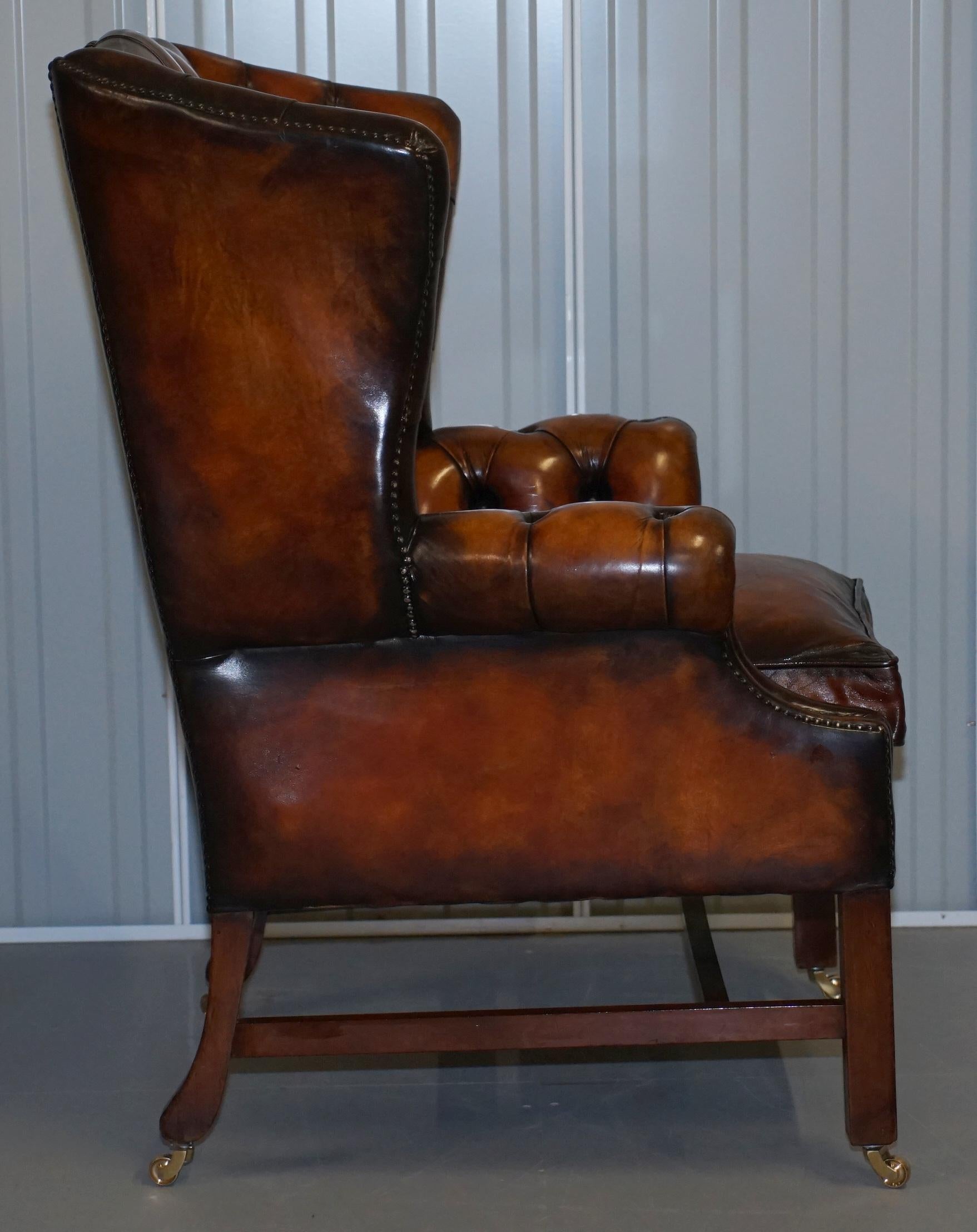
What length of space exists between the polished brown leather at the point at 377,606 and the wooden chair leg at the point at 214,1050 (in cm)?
5

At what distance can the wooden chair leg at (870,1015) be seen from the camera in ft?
4.85

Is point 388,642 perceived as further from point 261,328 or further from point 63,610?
point 63,610

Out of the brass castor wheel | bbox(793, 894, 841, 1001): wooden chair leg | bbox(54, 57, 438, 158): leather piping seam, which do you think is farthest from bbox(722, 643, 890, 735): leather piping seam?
the brass castor wheel

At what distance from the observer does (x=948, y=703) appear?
2.52m

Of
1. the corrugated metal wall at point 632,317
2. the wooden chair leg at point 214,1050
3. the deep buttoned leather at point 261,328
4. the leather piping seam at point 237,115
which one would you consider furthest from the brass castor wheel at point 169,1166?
the leather piping seam at point 237,115

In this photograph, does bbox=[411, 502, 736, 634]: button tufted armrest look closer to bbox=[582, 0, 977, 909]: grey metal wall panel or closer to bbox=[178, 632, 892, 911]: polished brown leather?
bbox=[178, 632, 892, 911]: polished brown leather

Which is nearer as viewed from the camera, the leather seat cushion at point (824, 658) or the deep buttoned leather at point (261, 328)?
the deep buttoned leather at point (261, 328)

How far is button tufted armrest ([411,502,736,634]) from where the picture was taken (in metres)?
1.37

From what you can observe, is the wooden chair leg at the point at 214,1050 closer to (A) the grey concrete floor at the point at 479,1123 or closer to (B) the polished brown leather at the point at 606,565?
(A) the grey concrete floor at the point at 479,1123

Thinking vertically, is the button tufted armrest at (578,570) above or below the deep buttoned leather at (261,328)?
below

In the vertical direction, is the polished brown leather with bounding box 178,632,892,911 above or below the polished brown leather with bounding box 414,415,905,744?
below

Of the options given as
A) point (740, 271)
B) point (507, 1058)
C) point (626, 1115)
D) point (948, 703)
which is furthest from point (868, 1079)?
point (740, 271)

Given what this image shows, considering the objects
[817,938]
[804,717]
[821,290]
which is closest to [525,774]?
[804,717]

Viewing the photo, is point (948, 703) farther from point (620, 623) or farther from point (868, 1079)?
point (620, 623)
